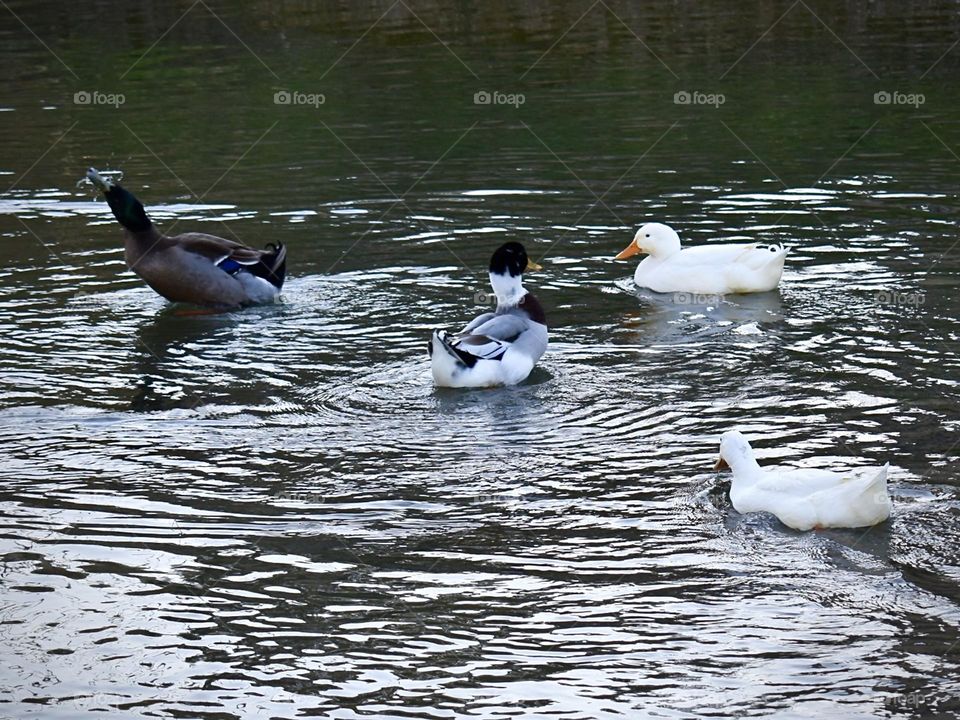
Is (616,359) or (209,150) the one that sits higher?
(209,150)

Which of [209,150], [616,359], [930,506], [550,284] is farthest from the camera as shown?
[209,150]

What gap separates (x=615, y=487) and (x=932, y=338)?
154 inches

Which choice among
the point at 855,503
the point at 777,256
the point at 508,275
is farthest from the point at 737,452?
the point at 777,256

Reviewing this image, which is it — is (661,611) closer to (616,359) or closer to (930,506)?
(930,506)

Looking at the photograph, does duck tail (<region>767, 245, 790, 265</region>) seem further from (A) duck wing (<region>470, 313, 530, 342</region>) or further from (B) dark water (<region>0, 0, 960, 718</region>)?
(A) duck wing (<region>470, 313, 530, 342</region>)

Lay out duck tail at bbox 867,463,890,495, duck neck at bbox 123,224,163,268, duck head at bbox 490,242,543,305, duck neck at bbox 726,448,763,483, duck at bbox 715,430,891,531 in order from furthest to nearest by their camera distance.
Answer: duck neck at bbox 123,224,163,268 < duck head at bbox 490,242,543,305 < duck neck at bbox 726,448,763,483 < duck at bbox 715,430,891,531 < duck tail at bbox 867,463,890,495

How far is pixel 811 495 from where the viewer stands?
26.6 ft

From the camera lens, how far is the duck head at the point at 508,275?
11.4 metres

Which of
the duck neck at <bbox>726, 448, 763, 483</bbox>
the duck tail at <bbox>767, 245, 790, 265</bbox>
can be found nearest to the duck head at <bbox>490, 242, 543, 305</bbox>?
the duck tail at <bbox>767, 245, 790, 265</bbox>

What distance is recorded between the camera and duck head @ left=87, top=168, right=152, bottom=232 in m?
13.4

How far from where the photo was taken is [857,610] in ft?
23.7

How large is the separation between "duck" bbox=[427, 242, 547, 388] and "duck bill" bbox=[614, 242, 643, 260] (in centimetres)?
270

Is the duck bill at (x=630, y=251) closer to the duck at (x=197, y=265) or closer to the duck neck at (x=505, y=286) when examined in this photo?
the duck neck at (x=505, y=286)

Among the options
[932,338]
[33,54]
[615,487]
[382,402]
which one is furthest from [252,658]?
[33,54]
